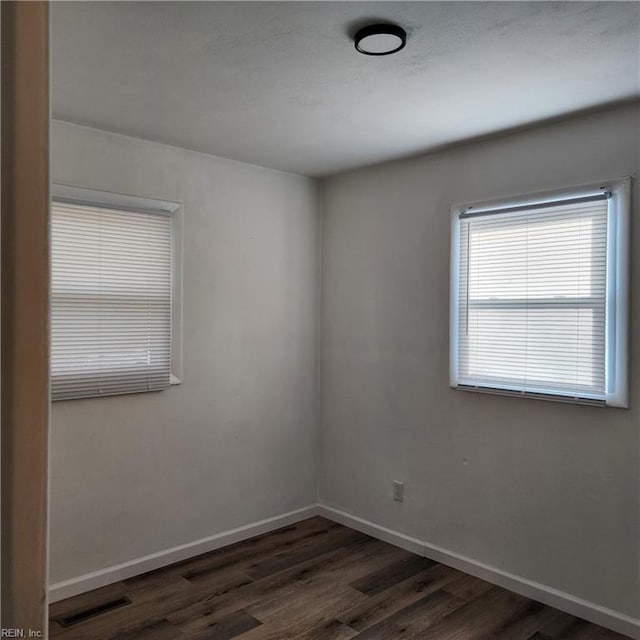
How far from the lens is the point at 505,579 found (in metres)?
3.04

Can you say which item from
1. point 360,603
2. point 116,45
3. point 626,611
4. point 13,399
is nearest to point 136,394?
point 360,603

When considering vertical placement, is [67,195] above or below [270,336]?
above

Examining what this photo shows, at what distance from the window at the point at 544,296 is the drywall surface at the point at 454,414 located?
8 cm

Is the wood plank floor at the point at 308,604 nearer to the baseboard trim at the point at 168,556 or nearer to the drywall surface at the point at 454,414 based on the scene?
the baseboard trim at the point at 168,556

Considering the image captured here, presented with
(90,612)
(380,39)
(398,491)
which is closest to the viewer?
(380,39)

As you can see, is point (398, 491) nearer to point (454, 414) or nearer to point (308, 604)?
point (454, 414)

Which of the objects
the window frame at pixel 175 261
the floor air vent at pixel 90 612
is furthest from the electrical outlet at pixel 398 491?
the floor air vent at pixel 90 612

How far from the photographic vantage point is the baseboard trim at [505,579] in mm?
2637

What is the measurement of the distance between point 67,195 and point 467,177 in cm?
221

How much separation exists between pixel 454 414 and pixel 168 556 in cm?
190

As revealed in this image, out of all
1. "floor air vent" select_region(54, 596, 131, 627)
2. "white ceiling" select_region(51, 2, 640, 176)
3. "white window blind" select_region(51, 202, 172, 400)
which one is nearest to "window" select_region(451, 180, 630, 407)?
"white ceiling" select_region(51, 2, 640, 176)

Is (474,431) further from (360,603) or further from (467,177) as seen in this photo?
(467,177)

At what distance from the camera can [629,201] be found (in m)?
2.59

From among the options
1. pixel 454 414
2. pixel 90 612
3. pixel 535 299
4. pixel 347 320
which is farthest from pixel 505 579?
pixel 90 612
